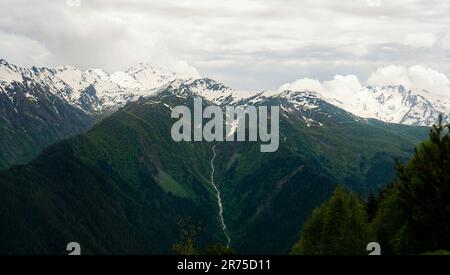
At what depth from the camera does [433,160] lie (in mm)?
58750

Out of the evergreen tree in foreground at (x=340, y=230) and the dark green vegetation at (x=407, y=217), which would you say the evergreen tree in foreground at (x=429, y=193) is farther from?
the evergreen tree in foreground at (x=340, y=230)

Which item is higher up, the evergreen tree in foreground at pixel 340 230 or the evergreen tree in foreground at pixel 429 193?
the evergreen tree in foreground at pixel 429 193

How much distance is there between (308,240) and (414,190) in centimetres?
2845

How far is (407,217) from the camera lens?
214ft

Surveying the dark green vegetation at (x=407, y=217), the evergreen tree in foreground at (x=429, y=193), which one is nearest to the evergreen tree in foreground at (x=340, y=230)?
the dark green vegetation at (x=407, y=217)

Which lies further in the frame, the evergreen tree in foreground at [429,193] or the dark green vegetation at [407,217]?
the dark green vegetation at [407,217]

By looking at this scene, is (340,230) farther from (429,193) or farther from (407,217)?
(429,193)

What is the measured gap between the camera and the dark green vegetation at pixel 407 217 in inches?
2295

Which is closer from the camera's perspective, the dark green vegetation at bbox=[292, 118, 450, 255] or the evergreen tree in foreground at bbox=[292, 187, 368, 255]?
the dark green vegetation at bbox=[292, 118, 450, 255]

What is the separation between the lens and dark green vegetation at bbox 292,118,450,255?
58.3 m

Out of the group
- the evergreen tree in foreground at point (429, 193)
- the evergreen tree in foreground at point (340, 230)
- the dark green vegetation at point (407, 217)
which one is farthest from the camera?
the evergreen tree in foreground at point (340, 230)

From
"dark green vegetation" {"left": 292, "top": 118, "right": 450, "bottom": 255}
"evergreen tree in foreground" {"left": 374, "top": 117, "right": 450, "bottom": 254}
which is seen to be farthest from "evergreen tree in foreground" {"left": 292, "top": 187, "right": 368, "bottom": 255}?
"evergreen tree in foreground" {"left": 374, "top": 117, "right": 450, "bottom": 254}

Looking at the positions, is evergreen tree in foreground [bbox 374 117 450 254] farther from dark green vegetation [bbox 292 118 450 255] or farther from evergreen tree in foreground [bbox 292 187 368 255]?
evergreen tree in foreground [bbox 292 187 368 255]
